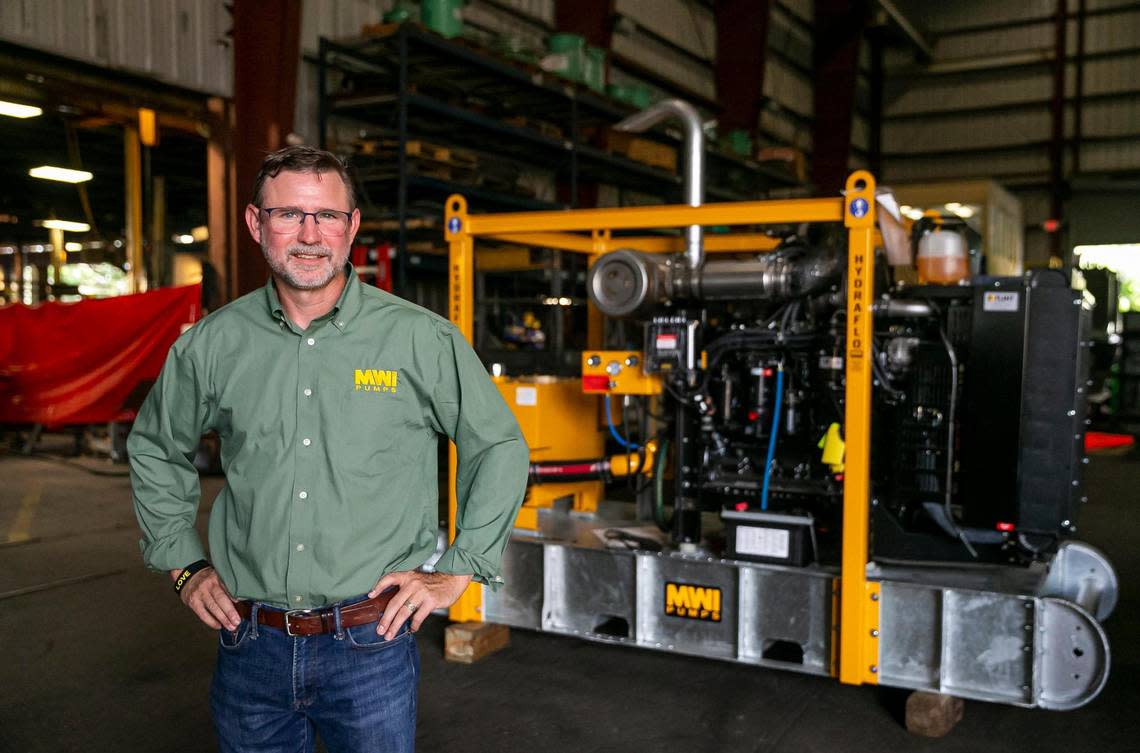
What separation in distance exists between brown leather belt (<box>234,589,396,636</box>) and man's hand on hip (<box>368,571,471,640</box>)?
0.08 ft

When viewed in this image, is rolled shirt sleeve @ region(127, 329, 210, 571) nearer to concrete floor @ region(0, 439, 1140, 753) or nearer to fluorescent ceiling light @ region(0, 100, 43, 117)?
concrete floor @ region(0, 439, 1140, 753)

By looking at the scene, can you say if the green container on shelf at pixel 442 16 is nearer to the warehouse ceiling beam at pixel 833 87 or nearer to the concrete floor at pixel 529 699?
the concrete floor at pixel 529 699

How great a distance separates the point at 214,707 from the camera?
2027 millimetres

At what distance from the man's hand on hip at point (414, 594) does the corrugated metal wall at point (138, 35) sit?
A: 8.31 metres

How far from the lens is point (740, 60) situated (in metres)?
16.6

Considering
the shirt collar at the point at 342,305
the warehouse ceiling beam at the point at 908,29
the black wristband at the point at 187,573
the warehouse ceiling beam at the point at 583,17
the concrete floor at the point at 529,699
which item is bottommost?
the concrete floor at the point at 529,699

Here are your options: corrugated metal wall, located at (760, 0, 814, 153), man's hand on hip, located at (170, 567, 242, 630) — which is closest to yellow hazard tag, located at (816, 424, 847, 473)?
man's hand on hip, located at (170, 567, 242, 630)

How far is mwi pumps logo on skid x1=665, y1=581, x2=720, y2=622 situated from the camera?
14.0 feet

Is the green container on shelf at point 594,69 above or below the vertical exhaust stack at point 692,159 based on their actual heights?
above

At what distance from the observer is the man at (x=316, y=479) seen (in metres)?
1.94

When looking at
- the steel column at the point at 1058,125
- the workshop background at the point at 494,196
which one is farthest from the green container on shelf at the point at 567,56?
the steel column at the point at 1058,125

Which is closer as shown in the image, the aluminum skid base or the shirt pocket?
the shirt pocket

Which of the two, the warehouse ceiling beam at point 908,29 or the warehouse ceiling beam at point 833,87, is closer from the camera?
the warehouse ceiling beam at point 908,29

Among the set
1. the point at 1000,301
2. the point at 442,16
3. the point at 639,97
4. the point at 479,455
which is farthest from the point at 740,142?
the point at 479,455
